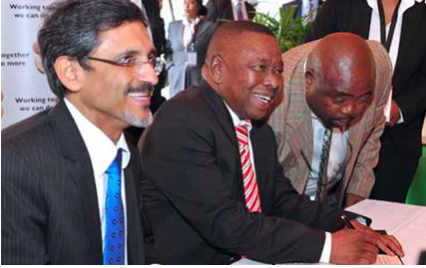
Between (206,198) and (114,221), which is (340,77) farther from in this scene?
(114,221)

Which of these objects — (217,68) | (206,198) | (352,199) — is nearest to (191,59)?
(352,199)

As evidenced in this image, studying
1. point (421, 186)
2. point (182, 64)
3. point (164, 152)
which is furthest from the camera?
point (182, 64)

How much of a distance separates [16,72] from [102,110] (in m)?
1.44

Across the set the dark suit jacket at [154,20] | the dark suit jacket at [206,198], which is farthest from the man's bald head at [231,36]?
the dark suit jacket at [154,20]

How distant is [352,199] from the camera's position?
2830 mm

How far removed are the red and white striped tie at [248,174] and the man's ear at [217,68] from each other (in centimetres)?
17

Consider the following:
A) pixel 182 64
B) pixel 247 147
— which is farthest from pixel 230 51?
pixel 182 64

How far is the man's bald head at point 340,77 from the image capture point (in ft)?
7.80

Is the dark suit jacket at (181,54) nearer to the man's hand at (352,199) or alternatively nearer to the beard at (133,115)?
the man's hand at (352,199)

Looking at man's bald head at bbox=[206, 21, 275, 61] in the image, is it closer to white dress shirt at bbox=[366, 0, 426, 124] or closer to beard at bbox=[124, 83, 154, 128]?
beard at bbox=[124, 83, 154, 128]

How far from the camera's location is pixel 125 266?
1.59 meters

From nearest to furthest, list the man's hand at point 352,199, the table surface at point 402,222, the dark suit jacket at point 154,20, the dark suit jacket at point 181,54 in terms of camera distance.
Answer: the table surface at point 402,222
the man's hand at point 352,199
the dark suit jacket at point 154,20
the dark suit jacket at point 181,54

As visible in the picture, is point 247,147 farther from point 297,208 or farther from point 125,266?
point 125,266

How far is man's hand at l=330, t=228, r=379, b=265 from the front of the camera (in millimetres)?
1875
